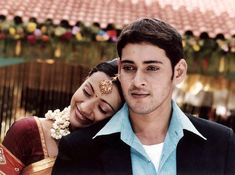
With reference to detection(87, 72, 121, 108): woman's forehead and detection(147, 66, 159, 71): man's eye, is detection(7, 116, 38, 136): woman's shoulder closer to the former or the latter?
detection(87, 72, 121, 108): woman's forehead

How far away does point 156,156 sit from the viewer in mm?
2600

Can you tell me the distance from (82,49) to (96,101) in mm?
3616

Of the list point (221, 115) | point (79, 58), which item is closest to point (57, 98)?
point (79, 58)

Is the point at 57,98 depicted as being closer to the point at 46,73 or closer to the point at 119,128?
the point at 46,73

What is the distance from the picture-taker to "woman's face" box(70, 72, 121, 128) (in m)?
2.83

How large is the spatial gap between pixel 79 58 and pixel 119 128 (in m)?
3.88

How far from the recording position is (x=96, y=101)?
285 cm

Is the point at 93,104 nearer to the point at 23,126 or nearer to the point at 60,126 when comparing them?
the point at 60,126

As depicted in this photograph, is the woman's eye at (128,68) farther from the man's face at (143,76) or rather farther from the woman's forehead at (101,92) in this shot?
the woman's forehead at (101,92)

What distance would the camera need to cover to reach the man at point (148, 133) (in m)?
2.56

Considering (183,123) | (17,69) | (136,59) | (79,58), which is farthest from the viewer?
(17,69)

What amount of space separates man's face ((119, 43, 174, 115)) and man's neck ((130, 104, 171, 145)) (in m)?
0.09

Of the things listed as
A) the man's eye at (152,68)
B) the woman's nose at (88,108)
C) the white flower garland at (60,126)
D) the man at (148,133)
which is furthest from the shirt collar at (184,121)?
the white flower garland at (60,126)

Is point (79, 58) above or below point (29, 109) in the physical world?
above
